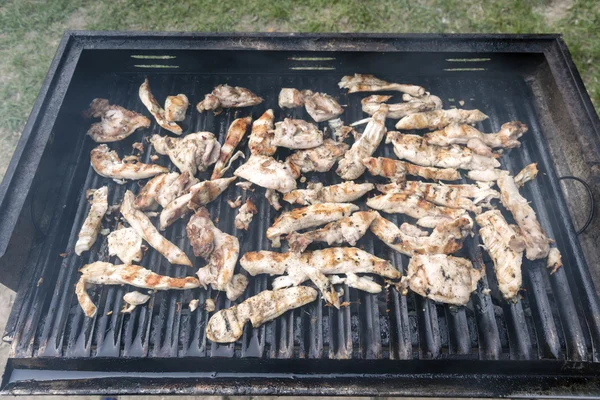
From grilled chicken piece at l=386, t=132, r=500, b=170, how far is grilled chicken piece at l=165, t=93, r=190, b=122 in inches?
84.7

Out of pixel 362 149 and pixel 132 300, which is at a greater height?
pixel 362 149

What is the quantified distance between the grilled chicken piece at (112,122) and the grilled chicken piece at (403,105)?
2333mm

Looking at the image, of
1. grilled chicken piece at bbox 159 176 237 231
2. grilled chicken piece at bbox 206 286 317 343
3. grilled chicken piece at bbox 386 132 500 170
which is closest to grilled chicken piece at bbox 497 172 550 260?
grilled chicken piece at bbox 386 132 500 170

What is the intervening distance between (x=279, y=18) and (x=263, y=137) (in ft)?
12.2

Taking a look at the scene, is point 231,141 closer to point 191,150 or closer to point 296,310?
point 191,150

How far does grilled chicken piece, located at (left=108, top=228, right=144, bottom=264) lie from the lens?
3512 mm

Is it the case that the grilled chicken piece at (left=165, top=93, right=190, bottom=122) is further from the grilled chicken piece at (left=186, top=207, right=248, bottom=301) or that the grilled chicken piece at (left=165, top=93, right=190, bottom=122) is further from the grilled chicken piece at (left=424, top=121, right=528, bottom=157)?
the grilled chicken piece at (left=424, top=121, right=528, bottom=157)

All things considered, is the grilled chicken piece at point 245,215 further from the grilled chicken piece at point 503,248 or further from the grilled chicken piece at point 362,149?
the grilled chicken piece at point 503,248

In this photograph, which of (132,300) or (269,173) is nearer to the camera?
(132,300)

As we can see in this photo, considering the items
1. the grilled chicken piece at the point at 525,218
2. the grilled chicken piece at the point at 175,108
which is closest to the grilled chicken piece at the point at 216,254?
the grilled chicken piece at the point at 175,108

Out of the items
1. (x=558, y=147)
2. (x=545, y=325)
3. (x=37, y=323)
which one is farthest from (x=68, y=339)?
(x=558, y=147)

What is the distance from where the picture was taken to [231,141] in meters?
4.12

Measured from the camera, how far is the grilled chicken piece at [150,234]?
3.48 meters

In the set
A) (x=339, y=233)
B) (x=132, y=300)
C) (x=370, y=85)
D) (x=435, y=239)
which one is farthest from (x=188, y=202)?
(x=370, y=85)
